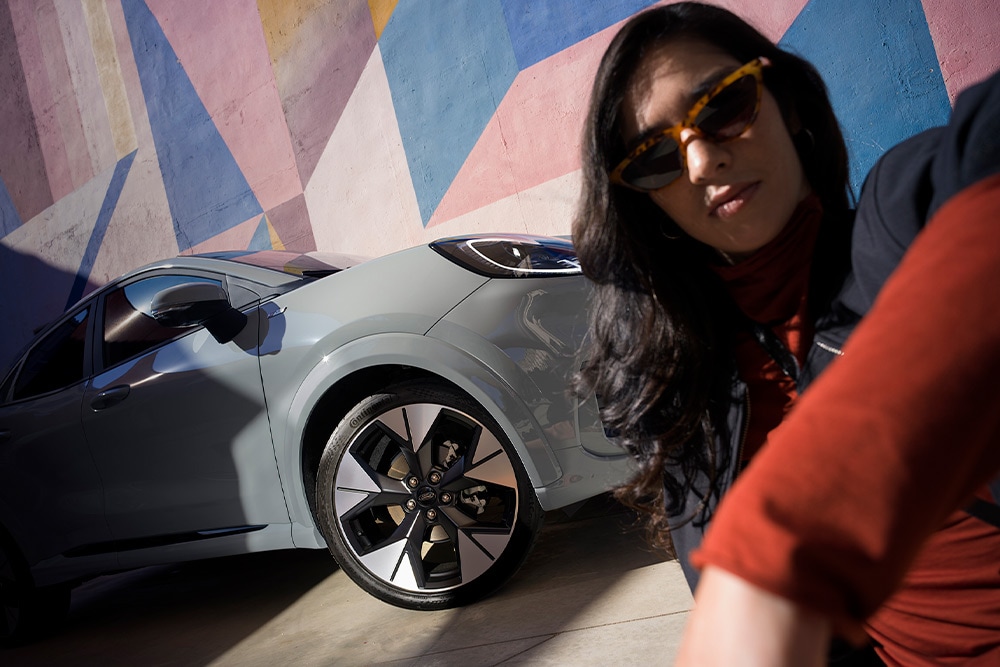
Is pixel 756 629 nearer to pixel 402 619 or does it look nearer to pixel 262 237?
pixel 402 619

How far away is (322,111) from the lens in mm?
6605

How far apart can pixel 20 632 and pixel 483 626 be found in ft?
9.26

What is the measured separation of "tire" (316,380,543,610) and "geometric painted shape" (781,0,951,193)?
262 centimetres

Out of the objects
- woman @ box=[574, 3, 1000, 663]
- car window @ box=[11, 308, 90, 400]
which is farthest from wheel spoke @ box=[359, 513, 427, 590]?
car window @ box=[11, 308, 90, 400]

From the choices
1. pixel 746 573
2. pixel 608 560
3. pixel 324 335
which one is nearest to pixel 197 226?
pixel 324 335

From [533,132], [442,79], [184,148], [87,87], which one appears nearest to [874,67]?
[533,132]

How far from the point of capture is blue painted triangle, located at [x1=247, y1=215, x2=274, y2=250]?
23.6 ft

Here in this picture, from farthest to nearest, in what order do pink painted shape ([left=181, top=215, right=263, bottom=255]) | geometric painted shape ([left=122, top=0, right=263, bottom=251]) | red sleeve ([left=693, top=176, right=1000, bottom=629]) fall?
1. geometric painted shape ([left=122, top=0, right=263, bottom=251])
2. pink painted shape ([left=181, top=215, right=263, bottom=255])
3. red sleeve ([left=693, top=176, right=1000, bottom=629])

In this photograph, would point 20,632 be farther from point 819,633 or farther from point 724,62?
point 819,633

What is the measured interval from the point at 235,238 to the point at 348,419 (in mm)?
5030

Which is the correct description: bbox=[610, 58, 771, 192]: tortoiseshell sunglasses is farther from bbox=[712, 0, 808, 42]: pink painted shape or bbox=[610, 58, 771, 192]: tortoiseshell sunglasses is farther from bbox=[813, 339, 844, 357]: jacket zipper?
bbox=[712, 0, 808, 42]: pink painted shape

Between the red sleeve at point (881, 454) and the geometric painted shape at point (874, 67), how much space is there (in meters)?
4.04

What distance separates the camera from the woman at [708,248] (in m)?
1.15

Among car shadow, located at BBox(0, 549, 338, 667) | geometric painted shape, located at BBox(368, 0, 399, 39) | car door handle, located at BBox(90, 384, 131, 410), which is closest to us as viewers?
car shadow, located at BBox(0, 549, 338, 667)
